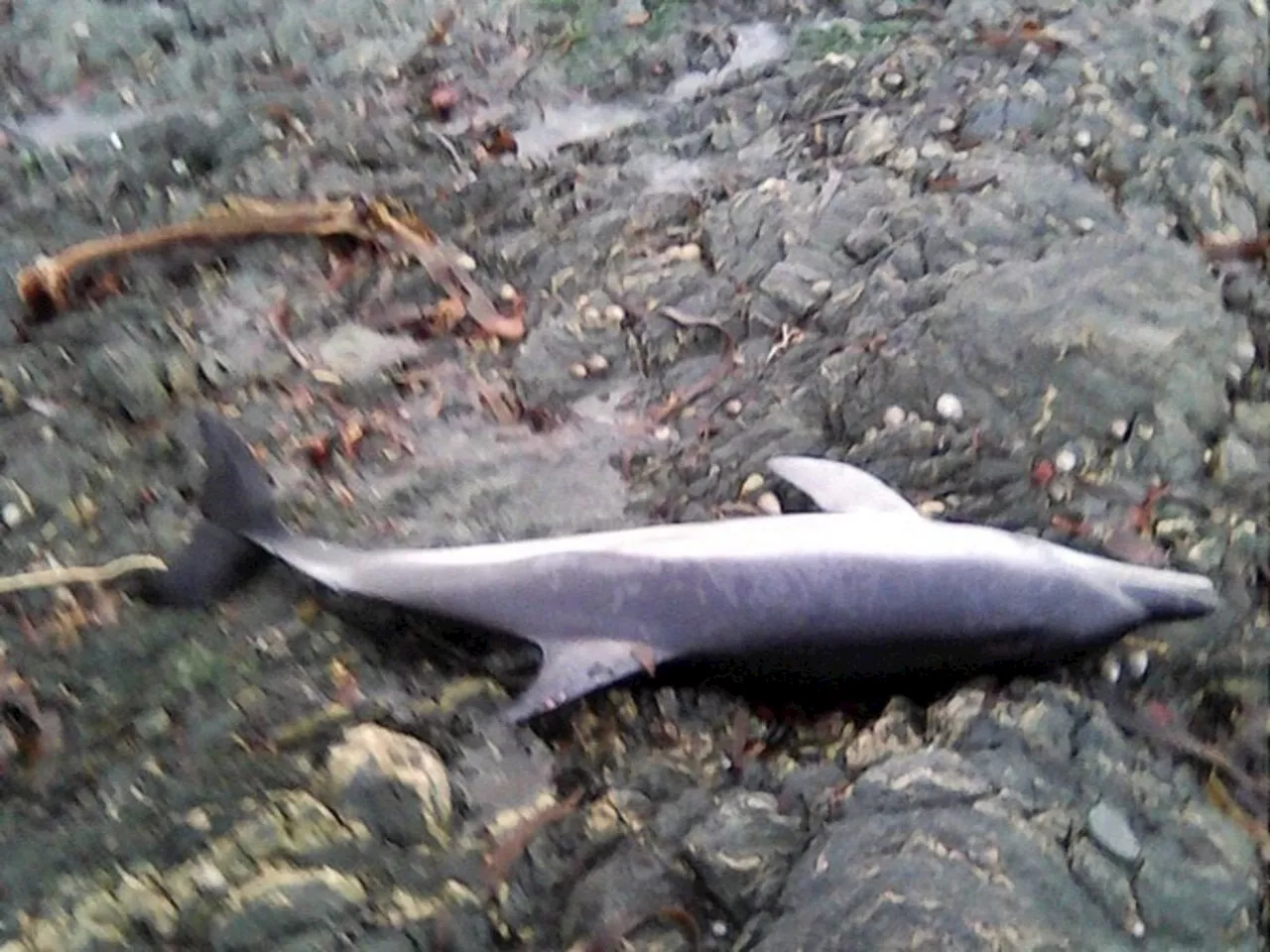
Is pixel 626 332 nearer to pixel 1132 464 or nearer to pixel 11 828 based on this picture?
pixel 1132 464

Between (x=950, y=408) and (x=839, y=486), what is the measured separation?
522 millimetres

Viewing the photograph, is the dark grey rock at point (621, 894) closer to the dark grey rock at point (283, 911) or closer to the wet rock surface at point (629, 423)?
the wet rock surface at point (629, 423)

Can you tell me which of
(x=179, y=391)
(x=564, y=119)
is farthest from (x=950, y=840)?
(x=564, y=119)

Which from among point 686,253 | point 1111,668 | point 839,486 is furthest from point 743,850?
point 686,253

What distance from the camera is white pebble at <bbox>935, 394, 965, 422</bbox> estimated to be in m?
3.36

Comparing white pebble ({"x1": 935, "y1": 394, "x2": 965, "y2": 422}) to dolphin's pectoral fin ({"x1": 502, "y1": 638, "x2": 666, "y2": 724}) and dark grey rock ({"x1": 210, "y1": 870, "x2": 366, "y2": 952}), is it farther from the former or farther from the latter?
dark grey rock ({"x1": 210, "y1": 870, "x2": 366, "y2": 952})

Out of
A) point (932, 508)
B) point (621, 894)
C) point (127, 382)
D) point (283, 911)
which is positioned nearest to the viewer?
point (283, 911)

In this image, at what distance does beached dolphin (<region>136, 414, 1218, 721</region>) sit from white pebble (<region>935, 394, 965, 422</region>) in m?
0.53

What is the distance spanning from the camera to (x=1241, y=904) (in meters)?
2.71

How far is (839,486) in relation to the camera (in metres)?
3.05

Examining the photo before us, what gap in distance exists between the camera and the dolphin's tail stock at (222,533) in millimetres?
2891

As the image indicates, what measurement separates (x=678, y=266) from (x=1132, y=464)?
1.47 metres

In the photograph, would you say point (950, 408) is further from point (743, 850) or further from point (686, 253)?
point (743, 850)

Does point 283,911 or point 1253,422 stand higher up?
point 283,911
